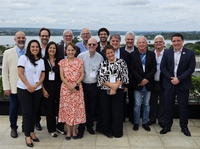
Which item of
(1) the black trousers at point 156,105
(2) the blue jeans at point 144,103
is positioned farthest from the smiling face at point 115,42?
(1) the black trousers at point 156,105

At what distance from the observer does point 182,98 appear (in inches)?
169

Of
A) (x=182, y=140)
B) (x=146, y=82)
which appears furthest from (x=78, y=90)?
(x=182, y=140)

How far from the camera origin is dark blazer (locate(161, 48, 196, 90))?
164 inches

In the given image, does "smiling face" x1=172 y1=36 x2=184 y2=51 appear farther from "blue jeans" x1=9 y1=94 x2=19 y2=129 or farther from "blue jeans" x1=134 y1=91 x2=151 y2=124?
"blue jeans" x1=9 y1=94 x2=19 y2=129

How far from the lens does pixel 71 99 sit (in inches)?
156

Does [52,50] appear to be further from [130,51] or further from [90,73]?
[130,51]

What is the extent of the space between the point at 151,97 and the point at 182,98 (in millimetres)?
597

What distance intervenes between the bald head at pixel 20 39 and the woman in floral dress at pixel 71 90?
2.26ft

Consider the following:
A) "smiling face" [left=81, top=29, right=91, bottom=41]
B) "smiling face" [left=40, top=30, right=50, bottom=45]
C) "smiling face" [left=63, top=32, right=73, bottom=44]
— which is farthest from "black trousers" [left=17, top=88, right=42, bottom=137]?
"smiling face" [left=81, top=29, right=91, bottom=41]

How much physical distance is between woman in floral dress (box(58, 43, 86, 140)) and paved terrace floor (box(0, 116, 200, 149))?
0.25 metres

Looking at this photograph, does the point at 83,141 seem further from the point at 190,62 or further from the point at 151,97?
the point at 190,62

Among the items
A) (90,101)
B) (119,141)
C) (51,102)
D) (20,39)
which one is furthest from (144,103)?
(20,39)

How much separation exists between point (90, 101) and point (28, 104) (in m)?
1.01

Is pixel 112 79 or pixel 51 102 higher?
pixel 112 79
